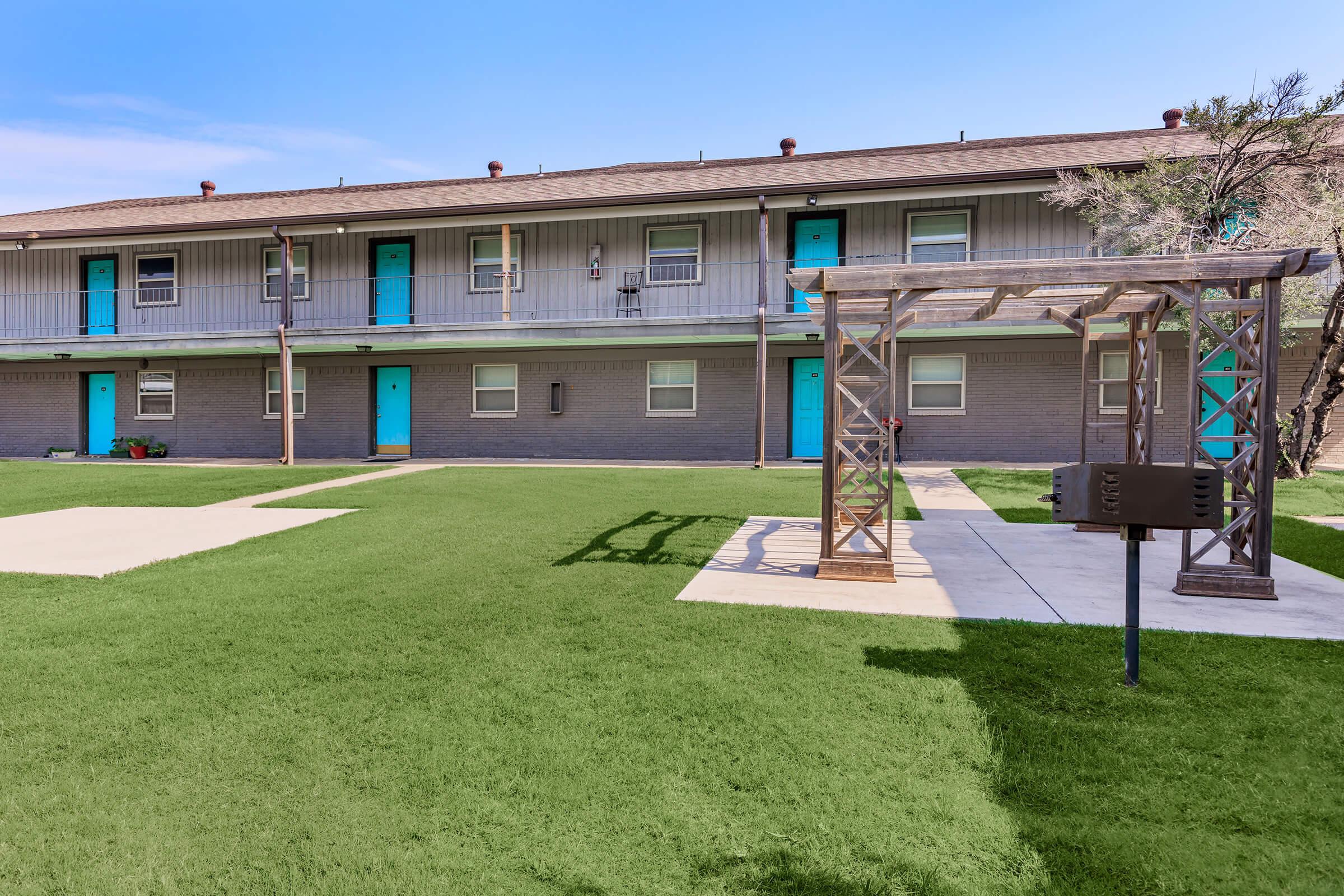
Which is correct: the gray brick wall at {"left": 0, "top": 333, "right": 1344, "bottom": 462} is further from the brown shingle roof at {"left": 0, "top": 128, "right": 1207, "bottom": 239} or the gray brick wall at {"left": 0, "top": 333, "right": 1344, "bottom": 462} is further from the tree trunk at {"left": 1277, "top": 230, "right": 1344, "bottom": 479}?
the brown shingle roof at {"left": 0, "top": 128, "right": 1207, "bottom": 239}

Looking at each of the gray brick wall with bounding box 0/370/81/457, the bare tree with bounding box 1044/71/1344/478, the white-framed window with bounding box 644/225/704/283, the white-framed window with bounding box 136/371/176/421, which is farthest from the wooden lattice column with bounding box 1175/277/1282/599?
the gray brick wall with bounding box 0/370/81/457

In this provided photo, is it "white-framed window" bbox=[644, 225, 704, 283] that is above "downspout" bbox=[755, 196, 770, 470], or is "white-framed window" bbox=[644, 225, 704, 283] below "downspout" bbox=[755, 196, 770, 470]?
above

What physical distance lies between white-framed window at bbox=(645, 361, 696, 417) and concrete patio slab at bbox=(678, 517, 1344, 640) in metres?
9.71

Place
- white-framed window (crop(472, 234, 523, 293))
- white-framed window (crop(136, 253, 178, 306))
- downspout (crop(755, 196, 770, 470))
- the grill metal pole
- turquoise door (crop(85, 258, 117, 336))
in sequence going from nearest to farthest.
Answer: the grill metal pole, downspout (crop(755, 196, 770, 470)), white-framed window (crop(472, 234, 523, 293)), white-framed window (crop(136, 253, 178, 306)), turquoise door (crop(85, 258, 117, 336))

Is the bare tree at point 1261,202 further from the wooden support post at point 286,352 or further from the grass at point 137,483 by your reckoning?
the wooden support post at point 286,352

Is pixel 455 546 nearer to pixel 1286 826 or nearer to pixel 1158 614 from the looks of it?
pixel 1158 614

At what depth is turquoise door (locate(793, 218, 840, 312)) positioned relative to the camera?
17.4 metres

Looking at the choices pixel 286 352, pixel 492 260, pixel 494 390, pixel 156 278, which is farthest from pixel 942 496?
pixel 156 278

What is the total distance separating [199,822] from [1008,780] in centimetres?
312

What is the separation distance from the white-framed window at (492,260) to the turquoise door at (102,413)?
1108cm

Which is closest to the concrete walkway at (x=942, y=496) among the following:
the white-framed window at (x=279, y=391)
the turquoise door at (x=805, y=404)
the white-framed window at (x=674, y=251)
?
the turquoise door at (x=805, y=404)

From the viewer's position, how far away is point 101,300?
821 inches

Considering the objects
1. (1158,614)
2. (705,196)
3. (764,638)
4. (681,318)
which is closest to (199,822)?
(764,638)

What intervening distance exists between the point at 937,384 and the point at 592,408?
8288mm
